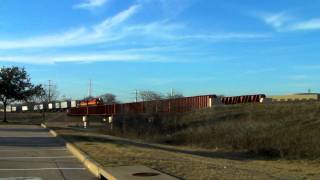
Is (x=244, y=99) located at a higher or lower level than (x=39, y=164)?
higher

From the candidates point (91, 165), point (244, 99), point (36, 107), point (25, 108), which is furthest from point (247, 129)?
point (25, 108)

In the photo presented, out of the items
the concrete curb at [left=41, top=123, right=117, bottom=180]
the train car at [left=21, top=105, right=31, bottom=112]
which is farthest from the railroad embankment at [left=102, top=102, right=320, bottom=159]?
the train car at [left=21, top=105, right=31, bottom=112]

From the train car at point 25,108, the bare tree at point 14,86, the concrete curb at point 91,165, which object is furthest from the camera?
the train car at point 25,108

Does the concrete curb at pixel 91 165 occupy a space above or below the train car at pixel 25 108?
below

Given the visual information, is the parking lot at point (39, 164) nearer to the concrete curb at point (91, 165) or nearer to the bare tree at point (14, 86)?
the concrete curb at point (91, 165)

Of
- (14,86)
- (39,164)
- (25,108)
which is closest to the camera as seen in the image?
(39,164)

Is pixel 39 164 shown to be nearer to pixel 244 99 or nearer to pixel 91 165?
pixel 91 165

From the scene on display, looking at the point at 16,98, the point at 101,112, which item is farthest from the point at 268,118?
the point at 101,112

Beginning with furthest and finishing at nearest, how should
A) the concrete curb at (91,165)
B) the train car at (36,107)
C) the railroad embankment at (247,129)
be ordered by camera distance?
the train car at (36,107), the railroad embankment at (247,129), the concrete curb at (91,165)

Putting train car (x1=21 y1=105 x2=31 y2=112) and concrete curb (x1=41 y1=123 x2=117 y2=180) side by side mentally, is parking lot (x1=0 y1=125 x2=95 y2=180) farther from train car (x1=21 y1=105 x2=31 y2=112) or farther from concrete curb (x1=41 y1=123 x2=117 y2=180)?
train car (x1=21 y1=105 x2=31 y2=112)

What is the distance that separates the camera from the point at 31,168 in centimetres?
1722

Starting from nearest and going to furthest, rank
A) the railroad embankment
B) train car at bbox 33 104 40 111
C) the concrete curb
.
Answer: the concrete curb < the railroad embankment < train car at bbox 33 104 40 111

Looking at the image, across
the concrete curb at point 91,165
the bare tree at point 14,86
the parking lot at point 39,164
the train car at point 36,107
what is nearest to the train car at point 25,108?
the train car at point 36,107

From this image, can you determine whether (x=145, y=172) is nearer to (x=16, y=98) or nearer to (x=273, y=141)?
(x=273, y=141)
